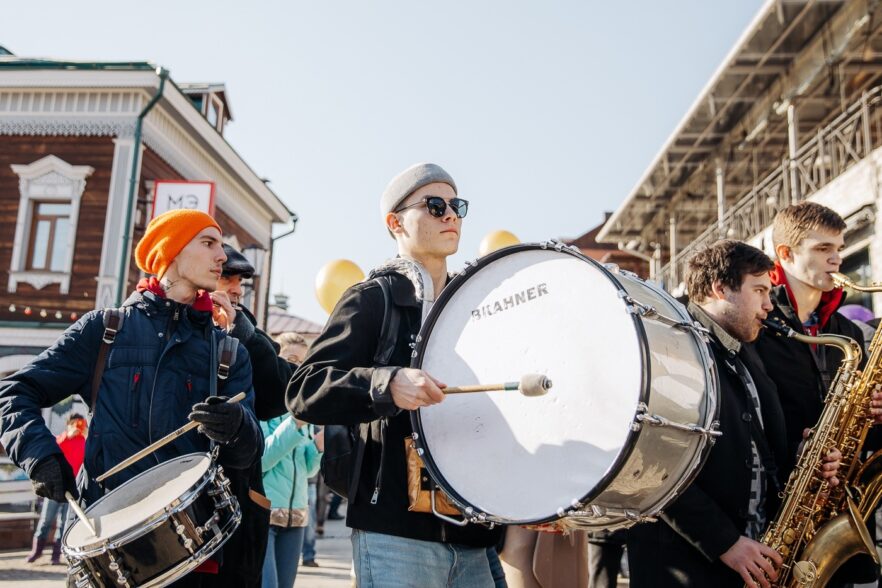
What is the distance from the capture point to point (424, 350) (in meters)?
2.58

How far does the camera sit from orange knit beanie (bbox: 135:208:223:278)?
131 inches

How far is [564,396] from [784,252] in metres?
2.63

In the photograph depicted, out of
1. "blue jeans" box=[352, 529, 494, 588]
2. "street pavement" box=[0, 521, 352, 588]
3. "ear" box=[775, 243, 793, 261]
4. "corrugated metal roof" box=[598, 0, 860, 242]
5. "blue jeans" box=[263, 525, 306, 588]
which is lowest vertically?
"street pavement" box=[0, 521, 352, 588]

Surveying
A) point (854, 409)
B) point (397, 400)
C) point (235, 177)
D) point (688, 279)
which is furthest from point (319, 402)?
point (235, 177)

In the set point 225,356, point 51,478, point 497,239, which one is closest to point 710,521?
point 225,356

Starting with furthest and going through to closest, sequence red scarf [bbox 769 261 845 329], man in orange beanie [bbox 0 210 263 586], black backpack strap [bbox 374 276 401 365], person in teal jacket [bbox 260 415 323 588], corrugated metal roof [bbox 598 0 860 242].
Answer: corrugated metal roof [bbox 598 0 860 242] < person in teal jacket [bbox 260 415 323 588] < red scarf [bbox 769 261 845 329] < man in orange beanie [bbox 0 210 263 586] < black backpack strap [bbox 374 276 401 365]

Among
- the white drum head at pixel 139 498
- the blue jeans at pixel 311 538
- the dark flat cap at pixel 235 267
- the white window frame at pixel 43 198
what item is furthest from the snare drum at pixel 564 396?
the white window frame at pixel 43 198

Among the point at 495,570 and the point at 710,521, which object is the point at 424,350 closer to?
the point at 495,570

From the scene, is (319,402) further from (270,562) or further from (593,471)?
(270,562)

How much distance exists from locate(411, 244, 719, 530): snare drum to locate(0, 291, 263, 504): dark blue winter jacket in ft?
2.98

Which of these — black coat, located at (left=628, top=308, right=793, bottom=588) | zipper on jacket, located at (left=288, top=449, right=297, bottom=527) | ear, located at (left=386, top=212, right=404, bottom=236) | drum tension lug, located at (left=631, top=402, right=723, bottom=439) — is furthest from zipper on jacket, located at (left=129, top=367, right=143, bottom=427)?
zipper on jacket, located at (left=288, top=449, right=297, bottom=527)

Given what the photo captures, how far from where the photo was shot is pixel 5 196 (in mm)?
17188

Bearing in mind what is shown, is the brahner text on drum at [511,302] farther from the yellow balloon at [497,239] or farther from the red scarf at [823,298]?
the yellow balloon at [497,239]

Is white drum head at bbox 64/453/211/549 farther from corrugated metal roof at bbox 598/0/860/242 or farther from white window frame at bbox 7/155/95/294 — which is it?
white window frame at bbox 7/155/95/294
